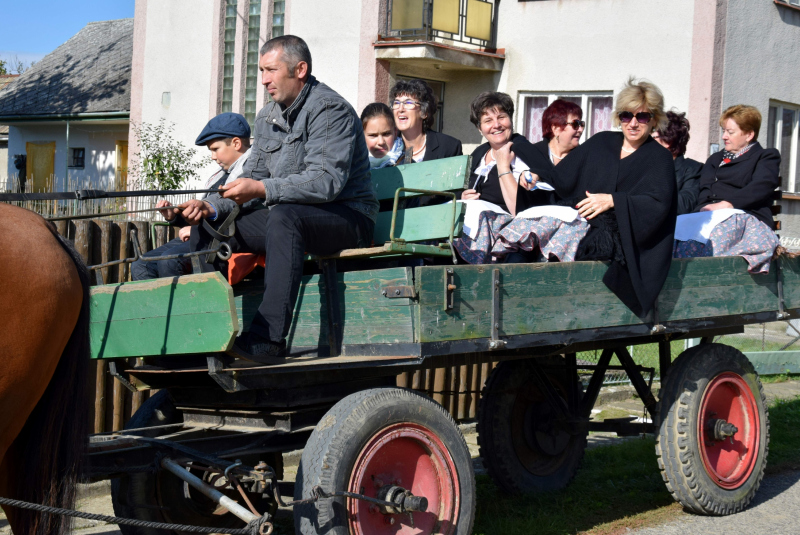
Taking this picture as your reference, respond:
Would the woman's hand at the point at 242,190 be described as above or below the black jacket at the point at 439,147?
below

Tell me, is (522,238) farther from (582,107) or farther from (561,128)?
(582,107)

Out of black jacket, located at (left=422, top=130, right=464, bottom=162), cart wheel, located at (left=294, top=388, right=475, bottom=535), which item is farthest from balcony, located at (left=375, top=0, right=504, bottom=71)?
cart wheel, located at (left=294, top=388, right=475, bottom=535)

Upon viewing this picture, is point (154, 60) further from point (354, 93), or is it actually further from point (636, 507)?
point (636, 507)

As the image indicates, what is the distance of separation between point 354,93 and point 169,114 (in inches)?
202

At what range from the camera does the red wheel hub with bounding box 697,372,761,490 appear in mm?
5020

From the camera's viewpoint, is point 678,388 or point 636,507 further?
point 636,507

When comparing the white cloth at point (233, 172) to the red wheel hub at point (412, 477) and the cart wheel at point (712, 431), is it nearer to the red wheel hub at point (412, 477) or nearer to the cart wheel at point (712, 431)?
the red wheel hub at point (412, 477)

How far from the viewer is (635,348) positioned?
10.1 meters

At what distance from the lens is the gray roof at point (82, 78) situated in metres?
22.1

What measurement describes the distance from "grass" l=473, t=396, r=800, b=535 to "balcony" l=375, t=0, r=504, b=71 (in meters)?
9.15

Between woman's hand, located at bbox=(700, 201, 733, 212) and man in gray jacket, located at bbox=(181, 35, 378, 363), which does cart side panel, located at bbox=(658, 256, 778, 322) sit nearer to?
woman's hand, located at bbox=(700, 201, 733, 212)

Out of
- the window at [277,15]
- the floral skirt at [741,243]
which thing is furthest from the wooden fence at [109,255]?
the window at [277,15]

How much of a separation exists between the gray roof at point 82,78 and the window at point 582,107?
1078cm

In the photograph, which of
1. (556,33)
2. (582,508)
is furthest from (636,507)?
(556,33)
